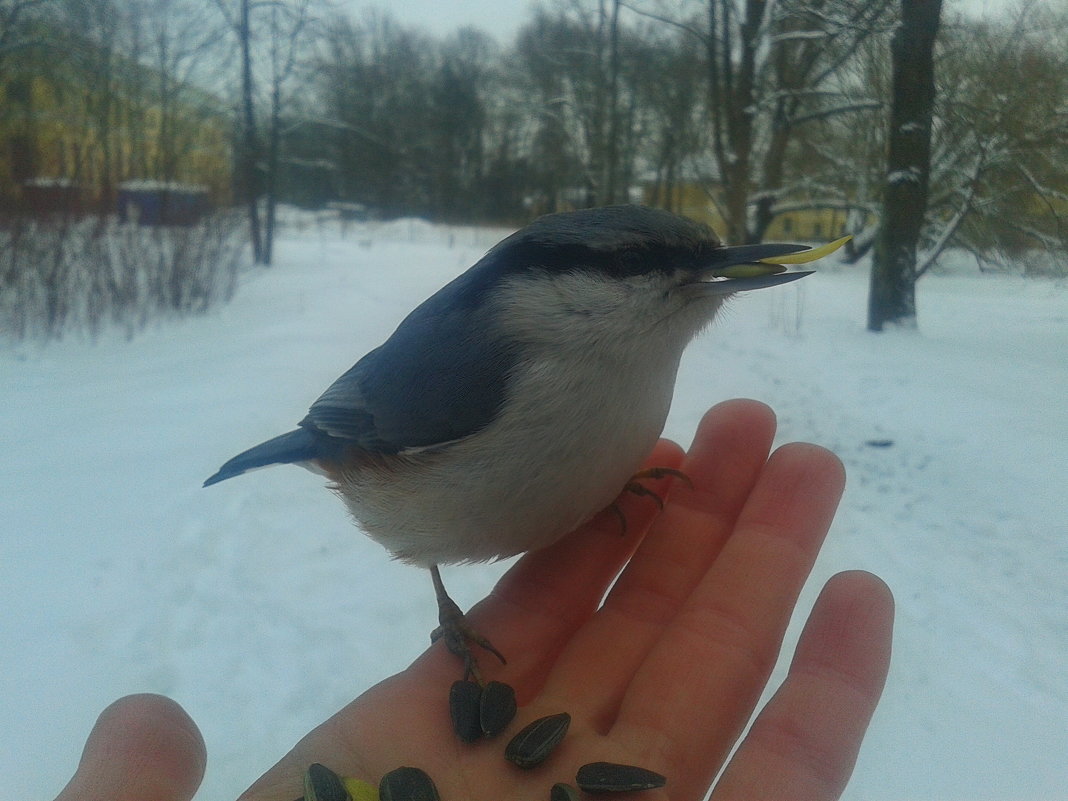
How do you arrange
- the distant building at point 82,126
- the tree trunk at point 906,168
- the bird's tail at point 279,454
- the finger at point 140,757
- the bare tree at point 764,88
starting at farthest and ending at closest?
the distant building at point 82,126, the bare tree at point 764,88, the tree trunk at point 906,168, the bird's tail at point 279,454, the finger at point 140,757

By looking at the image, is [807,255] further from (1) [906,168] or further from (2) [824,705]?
(1) [906,168]

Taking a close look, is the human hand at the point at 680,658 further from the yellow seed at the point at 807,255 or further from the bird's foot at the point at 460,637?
the yellow seed at the point at 807,255

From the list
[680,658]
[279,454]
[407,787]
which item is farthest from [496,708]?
[279,454]

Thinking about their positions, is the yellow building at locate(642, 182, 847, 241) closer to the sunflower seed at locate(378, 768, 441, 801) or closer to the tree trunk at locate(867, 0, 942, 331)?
the tree trunk at locate(867, 0, 942, 331)

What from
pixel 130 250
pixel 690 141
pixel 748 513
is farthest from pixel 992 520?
pixel 130 250

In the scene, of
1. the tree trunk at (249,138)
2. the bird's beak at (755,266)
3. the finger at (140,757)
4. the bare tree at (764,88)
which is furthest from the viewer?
the tree trunk at (249,138)

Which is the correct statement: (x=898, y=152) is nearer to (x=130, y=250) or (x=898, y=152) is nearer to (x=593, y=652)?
(x=593, y=652)

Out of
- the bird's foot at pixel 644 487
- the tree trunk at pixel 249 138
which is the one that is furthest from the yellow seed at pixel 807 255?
the tree trunk at pixel 249 138
